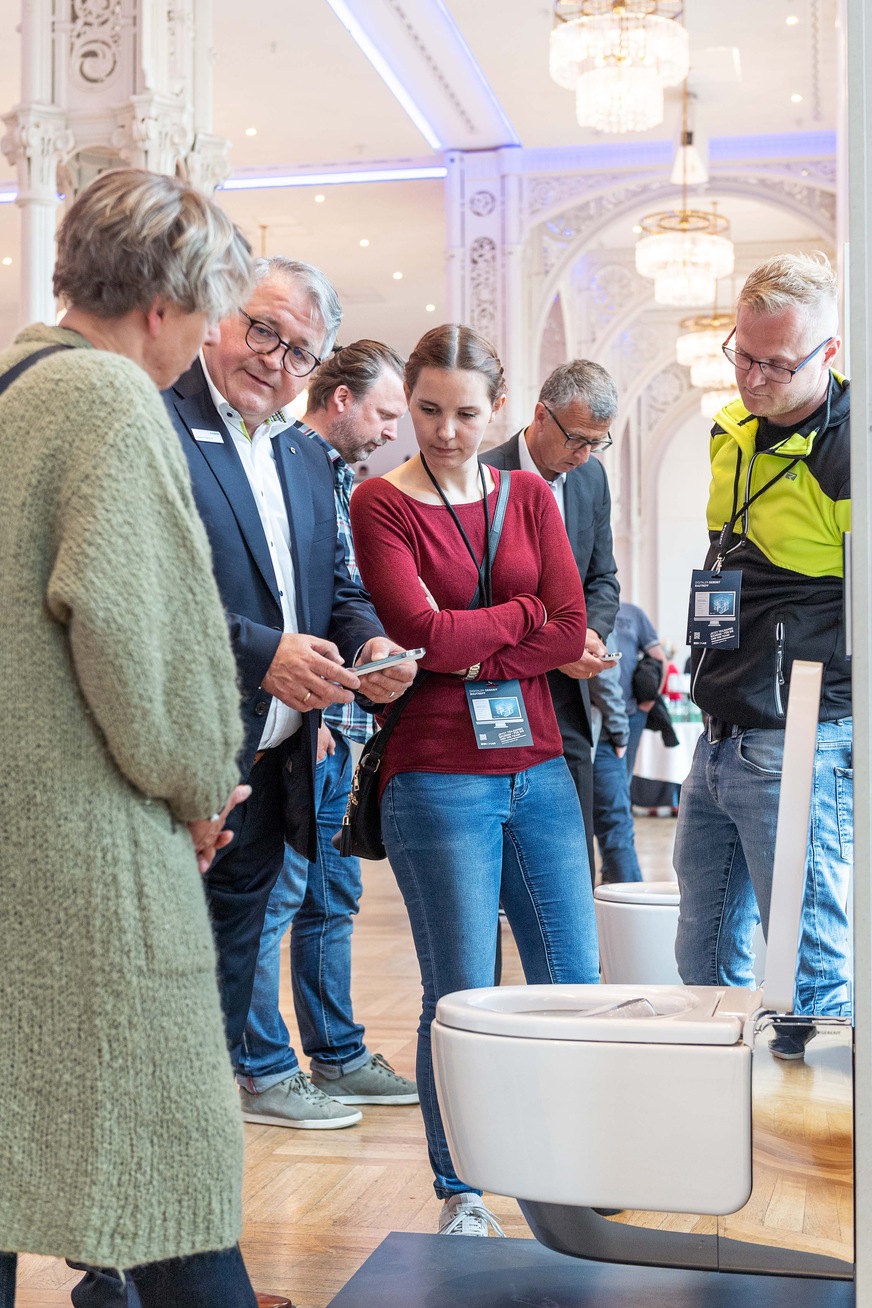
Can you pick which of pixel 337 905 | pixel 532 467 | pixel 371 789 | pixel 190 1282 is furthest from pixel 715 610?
pixel 337 905

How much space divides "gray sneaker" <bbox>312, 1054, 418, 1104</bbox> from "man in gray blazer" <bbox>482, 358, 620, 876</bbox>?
2.31 feet

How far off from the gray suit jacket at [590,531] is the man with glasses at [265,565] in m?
0.96

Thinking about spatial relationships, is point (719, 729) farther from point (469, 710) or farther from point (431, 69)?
point (431, 69)

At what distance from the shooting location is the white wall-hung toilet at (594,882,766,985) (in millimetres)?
2807

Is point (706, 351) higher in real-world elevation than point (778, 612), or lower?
higher

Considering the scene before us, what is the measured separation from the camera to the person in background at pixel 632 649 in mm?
6629

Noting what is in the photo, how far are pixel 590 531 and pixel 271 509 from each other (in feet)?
3.96

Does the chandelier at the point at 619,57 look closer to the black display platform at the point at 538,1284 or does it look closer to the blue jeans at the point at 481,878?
the blue jeans at the point at 481,878

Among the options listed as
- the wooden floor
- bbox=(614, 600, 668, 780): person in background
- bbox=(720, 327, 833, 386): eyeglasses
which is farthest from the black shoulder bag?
bbox=(614, 600, 668, 780): person in background

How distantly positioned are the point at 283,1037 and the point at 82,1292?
1.15 meters

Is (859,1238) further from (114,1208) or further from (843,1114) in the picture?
(114,1208)

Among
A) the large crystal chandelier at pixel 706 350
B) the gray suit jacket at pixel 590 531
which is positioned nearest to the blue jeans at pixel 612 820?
the gray suit jacket at pixel 590 531

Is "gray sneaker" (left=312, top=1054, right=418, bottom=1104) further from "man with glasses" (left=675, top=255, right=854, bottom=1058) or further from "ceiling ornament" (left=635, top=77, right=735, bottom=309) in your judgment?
"ceiling ornament" (left=635, top=77, right=735, bottom=309)

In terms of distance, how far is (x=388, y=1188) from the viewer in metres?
2.56
